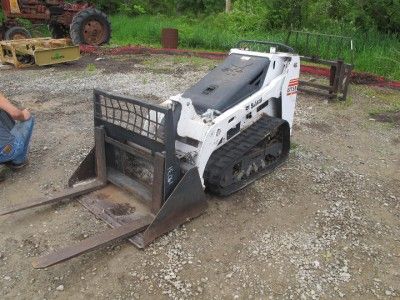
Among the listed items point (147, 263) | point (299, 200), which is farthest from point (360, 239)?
point (147, 263)

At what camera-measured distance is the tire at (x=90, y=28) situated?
35.2 feet

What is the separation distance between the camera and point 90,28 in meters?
11.1

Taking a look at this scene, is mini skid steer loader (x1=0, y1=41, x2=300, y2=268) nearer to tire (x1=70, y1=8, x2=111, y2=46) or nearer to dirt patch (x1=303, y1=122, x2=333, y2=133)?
dirt patch (x1=303, y1=122, x2=333, y2=133)

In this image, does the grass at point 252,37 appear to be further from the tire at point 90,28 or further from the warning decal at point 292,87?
the warning decal at point 292,87

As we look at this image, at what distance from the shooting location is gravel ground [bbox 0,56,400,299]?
2875mm

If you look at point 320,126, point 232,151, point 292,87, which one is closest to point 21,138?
point 232,151

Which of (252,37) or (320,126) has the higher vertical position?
(252,37)

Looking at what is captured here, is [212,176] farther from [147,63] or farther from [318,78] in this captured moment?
[147,63]

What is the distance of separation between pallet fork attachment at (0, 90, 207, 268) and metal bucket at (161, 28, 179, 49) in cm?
802

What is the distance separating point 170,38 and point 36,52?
3.91m

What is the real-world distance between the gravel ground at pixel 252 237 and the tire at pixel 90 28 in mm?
5799

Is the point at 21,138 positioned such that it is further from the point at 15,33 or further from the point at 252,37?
the point at 252,37

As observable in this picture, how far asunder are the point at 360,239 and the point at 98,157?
2.30 meters

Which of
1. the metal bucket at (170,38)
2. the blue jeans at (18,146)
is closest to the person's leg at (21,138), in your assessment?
the blue jeans at (18,146)
